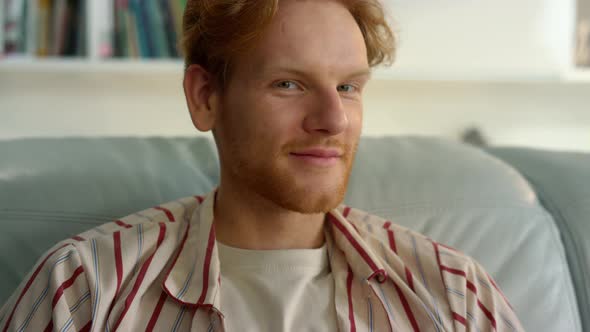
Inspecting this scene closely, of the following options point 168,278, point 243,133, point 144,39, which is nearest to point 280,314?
point 168,278

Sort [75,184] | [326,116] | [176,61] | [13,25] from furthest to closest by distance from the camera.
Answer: [176,61] < [13,25] < [75,184] < [326,116]

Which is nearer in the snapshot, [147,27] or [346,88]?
[346,88]

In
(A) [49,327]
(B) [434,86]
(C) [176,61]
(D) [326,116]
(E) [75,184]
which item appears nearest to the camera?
(A) [49,327]

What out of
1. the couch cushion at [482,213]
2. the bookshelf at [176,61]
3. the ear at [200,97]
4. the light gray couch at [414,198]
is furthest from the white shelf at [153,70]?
the ear at [200,97]

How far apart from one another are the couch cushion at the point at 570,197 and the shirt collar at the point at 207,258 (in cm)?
44

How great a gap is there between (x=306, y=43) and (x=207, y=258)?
36 cm

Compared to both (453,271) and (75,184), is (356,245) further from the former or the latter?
(75,184)

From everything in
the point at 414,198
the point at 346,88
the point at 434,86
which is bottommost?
the point at 414,198

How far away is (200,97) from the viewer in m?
1.05

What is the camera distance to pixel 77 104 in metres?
1.98

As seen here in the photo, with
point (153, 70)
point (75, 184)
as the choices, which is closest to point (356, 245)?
point (75, 184)

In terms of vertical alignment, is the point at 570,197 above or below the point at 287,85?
below

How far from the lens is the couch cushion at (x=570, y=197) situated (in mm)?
1154

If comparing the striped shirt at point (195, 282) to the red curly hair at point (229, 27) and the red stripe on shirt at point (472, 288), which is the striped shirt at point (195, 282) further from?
the red curly hair at point (229, 27)
